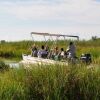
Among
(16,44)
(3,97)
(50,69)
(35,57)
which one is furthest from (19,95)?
(16,44)

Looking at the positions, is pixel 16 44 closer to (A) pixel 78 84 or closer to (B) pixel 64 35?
(B) pixel 64 35

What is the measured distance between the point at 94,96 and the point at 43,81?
1208mm

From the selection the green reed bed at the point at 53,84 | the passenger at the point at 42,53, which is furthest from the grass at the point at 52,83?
the passenger at the point at 42,53

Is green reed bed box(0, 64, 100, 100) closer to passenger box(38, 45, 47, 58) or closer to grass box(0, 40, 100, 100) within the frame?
grass box(0, 40, 100, 100)

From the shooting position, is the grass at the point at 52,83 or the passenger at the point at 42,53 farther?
the passenger at the point at 42,53

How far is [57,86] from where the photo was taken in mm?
11945

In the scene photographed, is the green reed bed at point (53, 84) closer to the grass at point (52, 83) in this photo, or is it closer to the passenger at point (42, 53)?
the grass at point (52, 83)

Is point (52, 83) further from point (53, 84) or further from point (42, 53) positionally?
point (42, 53)

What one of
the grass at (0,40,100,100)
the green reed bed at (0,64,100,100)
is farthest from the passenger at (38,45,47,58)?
the green reed bed at (0,64,100,100)

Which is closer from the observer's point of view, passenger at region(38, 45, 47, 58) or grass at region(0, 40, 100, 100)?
grass at region(0, 40, 100, 100)

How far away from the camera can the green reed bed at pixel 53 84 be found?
38.6ft

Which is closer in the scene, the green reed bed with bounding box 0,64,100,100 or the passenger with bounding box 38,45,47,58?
the green reed bed with bounding box 0,64,100,100

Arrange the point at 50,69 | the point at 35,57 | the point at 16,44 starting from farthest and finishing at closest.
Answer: the point at 16,44
the point at 35,57
the point at 50,69

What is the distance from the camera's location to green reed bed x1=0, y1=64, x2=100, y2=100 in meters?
11.8
